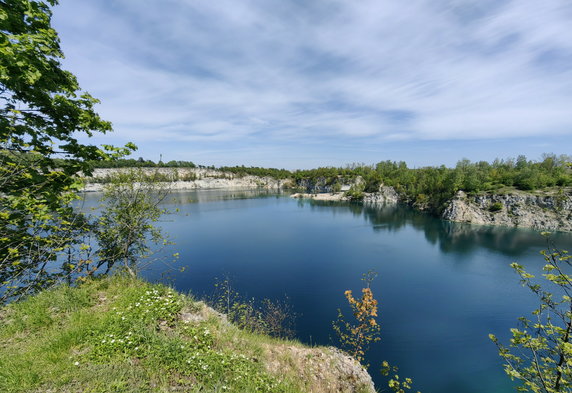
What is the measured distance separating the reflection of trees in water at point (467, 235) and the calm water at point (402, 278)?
258mm

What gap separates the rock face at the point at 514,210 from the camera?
60375 mm

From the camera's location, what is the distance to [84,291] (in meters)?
6.33

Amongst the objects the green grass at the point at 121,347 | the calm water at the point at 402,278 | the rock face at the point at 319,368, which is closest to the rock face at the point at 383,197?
the calm water at the point at 402,278

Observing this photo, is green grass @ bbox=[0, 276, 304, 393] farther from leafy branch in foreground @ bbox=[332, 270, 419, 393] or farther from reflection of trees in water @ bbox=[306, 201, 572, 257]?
reflection of trees in water @ bbox=[306, 201, 572, 257]

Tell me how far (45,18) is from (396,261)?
1633 inches

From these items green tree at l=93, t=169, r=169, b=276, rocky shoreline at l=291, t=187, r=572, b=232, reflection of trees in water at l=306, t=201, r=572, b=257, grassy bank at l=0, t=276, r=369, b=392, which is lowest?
reflection of trees in water at l=306, t=201, r=572, b=257

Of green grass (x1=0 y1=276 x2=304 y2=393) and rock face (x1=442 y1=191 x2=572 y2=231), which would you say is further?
rock face (x1=442 y1=191 x2=572 y2=231)

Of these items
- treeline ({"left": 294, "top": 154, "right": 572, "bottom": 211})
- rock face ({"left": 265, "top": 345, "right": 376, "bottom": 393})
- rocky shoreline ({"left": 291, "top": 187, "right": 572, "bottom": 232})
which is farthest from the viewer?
treeline ({"left": 294, "top": 154, "right": 572, "bottom": 211})

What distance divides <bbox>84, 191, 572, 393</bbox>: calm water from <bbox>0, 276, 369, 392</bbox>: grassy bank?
24.0 ft

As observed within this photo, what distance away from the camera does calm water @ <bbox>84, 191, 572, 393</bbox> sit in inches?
716

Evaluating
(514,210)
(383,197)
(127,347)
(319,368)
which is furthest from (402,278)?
(383,197)

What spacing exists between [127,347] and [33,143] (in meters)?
5.76

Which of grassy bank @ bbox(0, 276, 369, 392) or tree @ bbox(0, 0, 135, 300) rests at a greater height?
tree @ bbox(0, 0, 135, 300)

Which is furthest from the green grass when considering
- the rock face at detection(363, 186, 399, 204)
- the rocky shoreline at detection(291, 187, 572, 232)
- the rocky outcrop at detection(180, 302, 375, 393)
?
the rock face at detection(363, 186, 399, 204)
